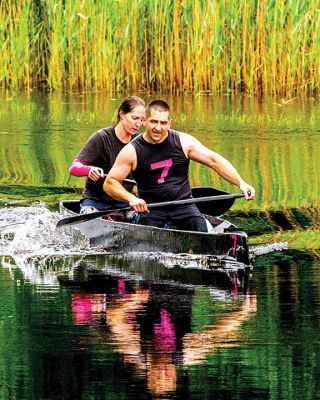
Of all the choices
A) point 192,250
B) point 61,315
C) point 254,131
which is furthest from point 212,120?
point 61,315

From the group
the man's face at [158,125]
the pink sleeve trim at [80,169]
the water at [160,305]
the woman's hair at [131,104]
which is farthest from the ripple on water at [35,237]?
the man's face at [158,125]

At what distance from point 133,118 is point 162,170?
875 millimetres

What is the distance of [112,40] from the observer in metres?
21.0

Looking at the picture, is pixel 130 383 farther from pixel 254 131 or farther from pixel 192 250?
pixel 254 131

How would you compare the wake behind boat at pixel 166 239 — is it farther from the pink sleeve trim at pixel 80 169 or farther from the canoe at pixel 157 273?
the pink sleeve trim at pixel 80 169

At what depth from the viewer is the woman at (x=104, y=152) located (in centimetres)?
1061

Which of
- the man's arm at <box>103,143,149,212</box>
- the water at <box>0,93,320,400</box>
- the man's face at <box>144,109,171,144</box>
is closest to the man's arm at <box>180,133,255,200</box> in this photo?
the man's face at <box>144,109,171,144</box>

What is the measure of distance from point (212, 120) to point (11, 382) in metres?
12.4

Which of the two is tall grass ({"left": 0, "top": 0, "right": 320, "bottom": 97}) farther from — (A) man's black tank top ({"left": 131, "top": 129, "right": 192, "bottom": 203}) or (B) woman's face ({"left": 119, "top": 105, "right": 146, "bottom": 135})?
(A) man's black tank top ({"left": 131, "top": 129, "right": 192, "bottom": 203})

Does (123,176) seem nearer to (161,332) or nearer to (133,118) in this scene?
(133,118)

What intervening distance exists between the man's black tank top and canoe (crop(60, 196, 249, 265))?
28cm

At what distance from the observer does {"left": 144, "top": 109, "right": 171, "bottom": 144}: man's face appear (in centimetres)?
955

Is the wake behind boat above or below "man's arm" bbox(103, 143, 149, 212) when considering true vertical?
below

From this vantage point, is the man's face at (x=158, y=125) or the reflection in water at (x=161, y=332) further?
the man's face at (x=158, y=125)
